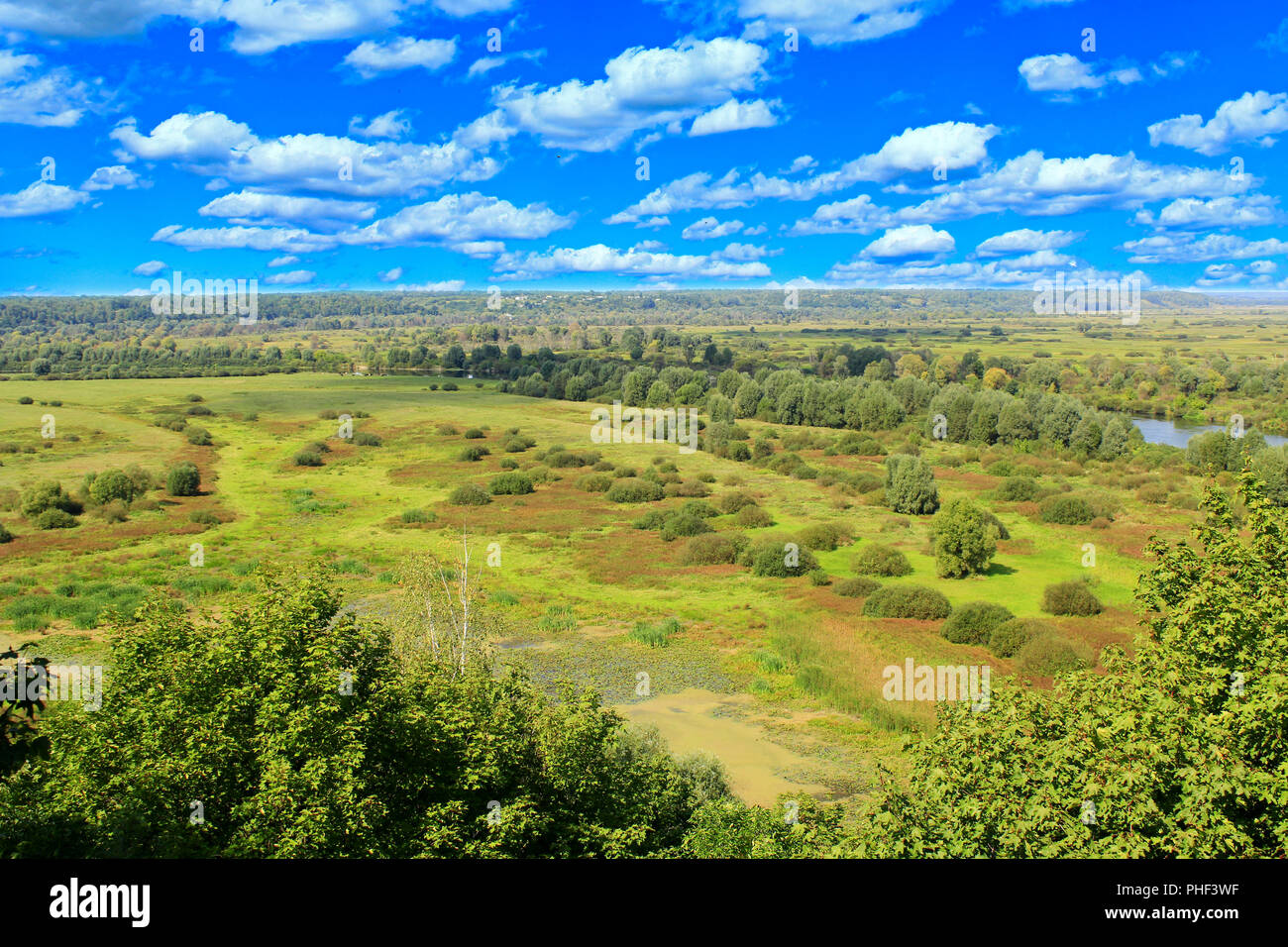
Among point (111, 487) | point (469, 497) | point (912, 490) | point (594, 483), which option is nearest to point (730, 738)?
point (912, 490)

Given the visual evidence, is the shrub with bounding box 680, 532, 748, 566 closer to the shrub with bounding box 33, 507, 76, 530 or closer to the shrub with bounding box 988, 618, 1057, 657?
the shrub with bounding box 988, 618, 1057, 657

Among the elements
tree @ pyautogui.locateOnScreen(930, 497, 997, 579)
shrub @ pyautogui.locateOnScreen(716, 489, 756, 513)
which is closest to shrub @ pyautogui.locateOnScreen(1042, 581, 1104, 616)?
tree @ pyautogui.locateOnScreen(930, 497, 997, 579)

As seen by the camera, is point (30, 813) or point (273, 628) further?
point (273, 628)

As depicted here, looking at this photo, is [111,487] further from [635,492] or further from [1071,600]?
[1071,600]

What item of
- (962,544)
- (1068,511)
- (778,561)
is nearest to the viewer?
(962,544)

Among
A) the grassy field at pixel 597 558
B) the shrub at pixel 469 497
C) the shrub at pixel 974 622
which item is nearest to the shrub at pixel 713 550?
the grassy field at pixel 597 558
